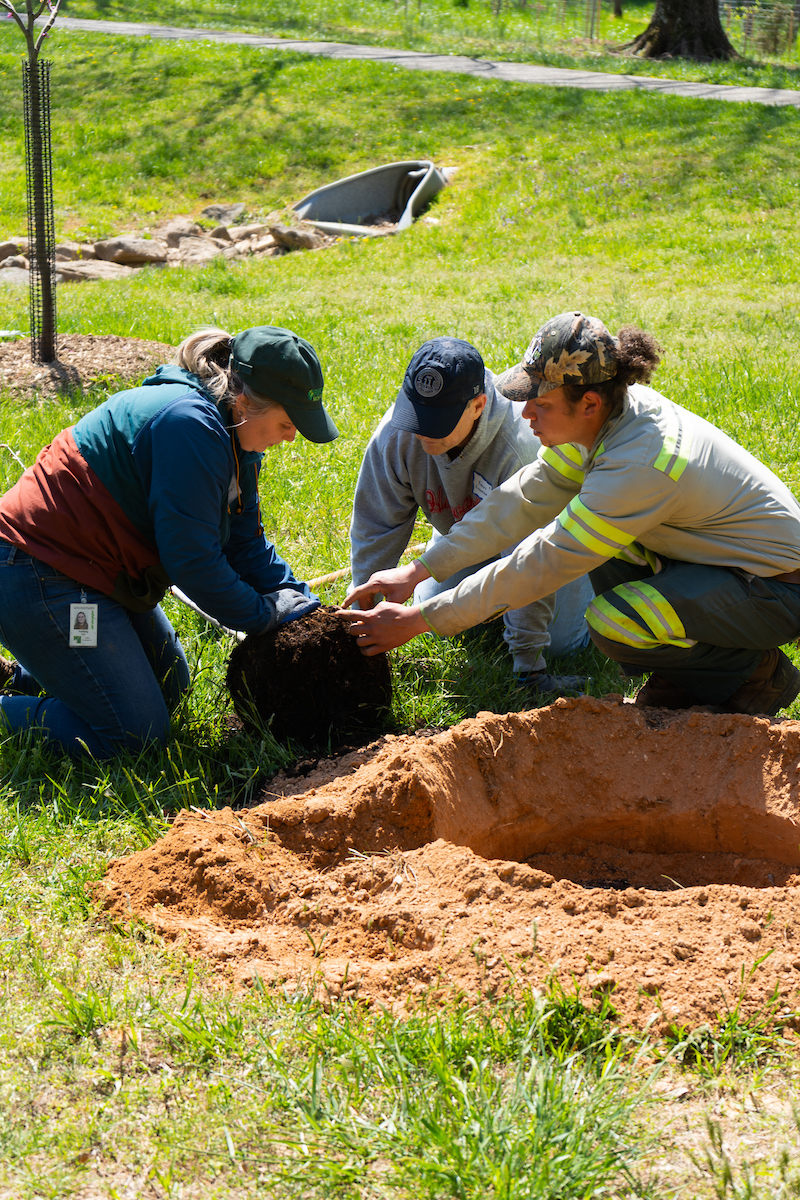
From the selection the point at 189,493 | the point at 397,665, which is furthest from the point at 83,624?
the point at 397,665

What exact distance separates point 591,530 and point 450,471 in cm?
109

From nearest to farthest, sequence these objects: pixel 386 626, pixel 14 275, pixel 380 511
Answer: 1. pixel 386 626
2. pixel 380 511
3. pixel 14 275

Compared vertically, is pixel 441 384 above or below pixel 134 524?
above

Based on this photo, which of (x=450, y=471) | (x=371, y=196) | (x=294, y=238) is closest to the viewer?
(x=450, y=471)

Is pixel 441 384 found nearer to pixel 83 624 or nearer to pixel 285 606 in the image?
pixel 285 606

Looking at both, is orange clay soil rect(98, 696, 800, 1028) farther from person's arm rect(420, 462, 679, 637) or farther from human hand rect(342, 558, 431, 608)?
human hand rect(342, 558, 431, 608)

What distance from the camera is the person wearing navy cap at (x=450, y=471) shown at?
3.81m

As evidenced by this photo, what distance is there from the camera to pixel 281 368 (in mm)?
3330

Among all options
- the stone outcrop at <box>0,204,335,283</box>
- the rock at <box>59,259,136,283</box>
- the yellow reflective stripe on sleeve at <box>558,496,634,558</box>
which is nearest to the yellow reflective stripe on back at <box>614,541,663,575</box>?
the yellow reflective stripe on sleeve at <box>558,496,634,558</box>

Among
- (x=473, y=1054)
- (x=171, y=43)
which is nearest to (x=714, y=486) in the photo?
(x=473, y=1054)

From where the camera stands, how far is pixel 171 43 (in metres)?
21.3

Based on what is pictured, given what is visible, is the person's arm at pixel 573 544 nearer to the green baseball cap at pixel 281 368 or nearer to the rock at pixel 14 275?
the green baseball cap at pixel 281 368

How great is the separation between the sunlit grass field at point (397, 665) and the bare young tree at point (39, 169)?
983mm

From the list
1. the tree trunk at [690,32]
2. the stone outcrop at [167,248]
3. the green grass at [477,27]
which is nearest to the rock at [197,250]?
the stone outcrop at [167,248]
